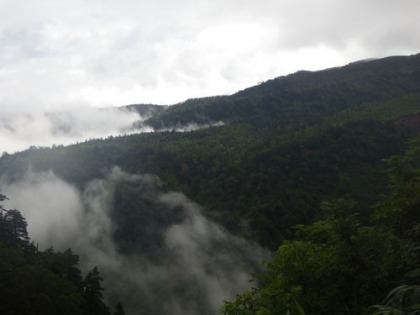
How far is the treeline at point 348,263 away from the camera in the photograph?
6.78 m

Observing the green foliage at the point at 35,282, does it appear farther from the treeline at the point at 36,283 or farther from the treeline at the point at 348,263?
the treeline at the point at 348,263

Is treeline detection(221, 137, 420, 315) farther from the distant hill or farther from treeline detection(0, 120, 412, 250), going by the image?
treeline detection(0, 120, 412, 250)

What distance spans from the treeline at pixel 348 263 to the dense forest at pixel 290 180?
3 centimetres

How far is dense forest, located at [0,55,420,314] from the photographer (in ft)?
24.7

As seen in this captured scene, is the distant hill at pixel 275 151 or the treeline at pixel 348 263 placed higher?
the distant hill at pixel 275 151

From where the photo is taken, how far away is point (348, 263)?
732cm

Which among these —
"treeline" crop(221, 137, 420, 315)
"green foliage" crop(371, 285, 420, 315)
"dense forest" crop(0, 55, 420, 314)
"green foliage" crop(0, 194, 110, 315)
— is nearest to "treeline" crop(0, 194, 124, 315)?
"green foliage" crop(0, 194, 110, 315)

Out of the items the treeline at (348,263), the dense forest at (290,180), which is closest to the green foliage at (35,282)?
the dense forest at (290,180)

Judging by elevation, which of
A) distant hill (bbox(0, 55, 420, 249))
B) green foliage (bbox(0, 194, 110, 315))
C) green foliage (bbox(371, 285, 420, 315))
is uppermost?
distant hill (bbox(0, 55, 420, 249))

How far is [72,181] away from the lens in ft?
349

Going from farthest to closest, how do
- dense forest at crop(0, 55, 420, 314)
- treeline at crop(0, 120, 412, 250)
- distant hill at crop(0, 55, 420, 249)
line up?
distant hill at crop(0, 55, 420, 249)
treeline at crop(0, 120, 412, 250)
dense forest at crop(0, 55, 420, 314)

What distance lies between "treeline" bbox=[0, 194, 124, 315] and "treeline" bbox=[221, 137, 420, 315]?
18711mm

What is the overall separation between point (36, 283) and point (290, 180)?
6129 cm

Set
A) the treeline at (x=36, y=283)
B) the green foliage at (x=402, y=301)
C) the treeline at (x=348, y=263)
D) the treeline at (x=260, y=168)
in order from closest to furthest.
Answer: the green foliage at (x=402, y=301)
the treeline at (x=348, y=263)
the treeline at (x=36, y=283)
the treeline at (x=260, y=168)
